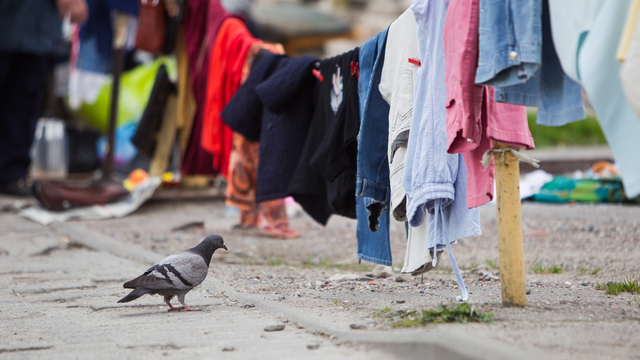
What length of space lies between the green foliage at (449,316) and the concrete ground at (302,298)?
5 centimetres

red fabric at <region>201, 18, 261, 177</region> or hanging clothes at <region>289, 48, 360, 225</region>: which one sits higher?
red fabric at <region>201, 18, 261, 177</region>

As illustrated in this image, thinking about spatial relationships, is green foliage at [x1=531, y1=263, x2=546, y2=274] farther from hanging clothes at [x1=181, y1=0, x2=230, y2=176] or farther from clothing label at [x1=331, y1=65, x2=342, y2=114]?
hanging clothes at [x1=181, y1=0, x2=230, y2=176]

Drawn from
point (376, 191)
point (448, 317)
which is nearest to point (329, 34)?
point (376, 191)

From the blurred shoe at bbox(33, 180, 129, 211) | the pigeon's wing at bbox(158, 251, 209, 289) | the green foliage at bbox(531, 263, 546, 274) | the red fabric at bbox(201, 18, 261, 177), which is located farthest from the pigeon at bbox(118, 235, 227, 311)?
the blurred shoe at bbox(33, 180, 129, 211)

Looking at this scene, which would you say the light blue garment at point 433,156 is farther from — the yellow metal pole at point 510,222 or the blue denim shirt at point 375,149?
the blue denim shirt at point 375,149

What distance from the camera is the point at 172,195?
22.1ft

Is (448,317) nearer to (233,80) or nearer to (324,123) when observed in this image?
(324,123)

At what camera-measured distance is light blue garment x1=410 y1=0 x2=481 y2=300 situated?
246 cm

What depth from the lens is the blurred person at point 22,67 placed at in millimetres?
6270

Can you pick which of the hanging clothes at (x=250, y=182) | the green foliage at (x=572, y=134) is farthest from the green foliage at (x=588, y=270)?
the green foliage at (x=572, y=134)

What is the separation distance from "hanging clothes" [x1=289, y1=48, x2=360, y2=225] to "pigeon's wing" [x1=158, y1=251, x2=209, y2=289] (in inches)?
31.6

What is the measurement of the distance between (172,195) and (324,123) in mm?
3550

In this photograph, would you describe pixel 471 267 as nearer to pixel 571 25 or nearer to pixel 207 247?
pixel 207 247

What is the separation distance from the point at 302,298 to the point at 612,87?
1.68m
